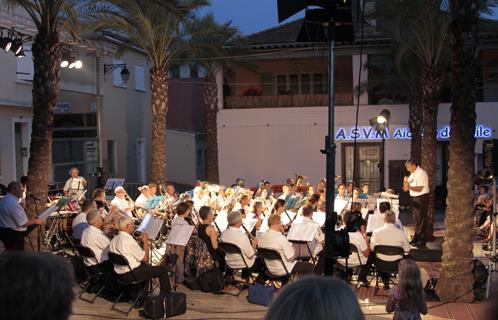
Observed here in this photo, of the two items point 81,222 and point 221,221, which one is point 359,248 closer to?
point 221,221

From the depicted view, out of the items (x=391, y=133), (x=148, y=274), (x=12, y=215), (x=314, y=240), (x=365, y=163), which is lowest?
(x=148, y=274)

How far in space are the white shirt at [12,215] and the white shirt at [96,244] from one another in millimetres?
1540

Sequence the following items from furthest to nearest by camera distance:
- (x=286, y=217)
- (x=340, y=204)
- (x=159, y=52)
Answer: (x=159, y=52) < (x=340, y=204) < (x=286, y=217)

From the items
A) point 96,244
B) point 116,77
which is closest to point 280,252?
point 96,244

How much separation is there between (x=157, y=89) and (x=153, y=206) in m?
7.29

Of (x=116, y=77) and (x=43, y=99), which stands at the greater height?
(x=116, y=77)

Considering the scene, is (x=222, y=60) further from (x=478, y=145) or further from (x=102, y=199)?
(x=102, y=199)

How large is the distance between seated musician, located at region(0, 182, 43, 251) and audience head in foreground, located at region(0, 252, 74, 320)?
9.25 m

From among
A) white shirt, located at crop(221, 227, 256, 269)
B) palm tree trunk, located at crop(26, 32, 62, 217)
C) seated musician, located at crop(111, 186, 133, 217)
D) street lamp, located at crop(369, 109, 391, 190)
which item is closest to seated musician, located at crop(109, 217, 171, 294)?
white shirt, located at crop(221, 227, 256, 269)

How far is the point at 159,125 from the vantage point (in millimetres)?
22328

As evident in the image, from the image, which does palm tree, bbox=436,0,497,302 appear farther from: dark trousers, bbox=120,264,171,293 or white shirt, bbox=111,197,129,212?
white shirt, bbox=111,197,129,212

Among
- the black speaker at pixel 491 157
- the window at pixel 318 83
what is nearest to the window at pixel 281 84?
the window at pixel 318 83

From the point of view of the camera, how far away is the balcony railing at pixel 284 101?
29142mm

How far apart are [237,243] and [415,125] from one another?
16.4m
